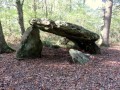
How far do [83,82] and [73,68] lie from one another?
155 cm

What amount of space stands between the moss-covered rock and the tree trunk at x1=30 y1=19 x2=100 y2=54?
46 cm

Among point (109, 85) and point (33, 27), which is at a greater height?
point (33, 27)

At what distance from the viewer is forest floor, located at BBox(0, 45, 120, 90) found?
6621mm

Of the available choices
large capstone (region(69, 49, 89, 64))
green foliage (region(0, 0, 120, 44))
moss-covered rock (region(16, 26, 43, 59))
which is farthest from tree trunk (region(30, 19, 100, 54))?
green foliage (region(0, 0, 120, 44))

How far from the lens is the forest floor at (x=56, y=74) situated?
6.62 m

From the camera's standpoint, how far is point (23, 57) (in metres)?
9.93

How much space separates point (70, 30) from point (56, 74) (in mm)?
3335

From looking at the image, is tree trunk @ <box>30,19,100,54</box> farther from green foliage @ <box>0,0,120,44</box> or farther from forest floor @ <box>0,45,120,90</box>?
green foliage @ <box>0,0,120,44</box>

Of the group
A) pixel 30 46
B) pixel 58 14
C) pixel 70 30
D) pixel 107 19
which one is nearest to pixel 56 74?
pixel 30 46

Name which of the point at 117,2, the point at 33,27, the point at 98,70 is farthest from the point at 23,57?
the point at 117,2

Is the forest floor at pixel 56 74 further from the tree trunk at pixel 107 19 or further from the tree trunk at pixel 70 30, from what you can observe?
the tree trunk at pixel 107 19

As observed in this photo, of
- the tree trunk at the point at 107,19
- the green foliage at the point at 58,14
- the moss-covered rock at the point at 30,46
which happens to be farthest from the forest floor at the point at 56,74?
the green foliage at the point at 58,14

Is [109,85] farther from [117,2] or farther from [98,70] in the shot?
[117,2]

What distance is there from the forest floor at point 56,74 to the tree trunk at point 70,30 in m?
1.42
